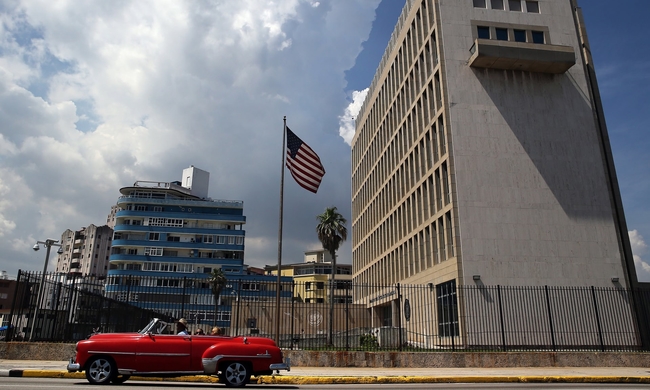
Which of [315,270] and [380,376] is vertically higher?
[315,270]

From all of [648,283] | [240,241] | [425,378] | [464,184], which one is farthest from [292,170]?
[240,241]

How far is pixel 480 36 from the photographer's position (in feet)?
125

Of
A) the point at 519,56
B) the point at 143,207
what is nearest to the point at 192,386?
the point at 519,56

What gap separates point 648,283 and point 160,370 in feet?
120

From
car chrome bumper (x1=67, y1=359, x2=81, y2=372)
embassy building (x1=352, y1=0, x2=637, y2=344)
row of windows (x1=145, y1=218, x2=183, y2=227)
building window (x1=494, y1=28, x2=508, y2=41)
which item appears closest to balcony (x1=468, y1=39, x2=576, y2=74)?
embassy building (x1=352, y1=0, x2=637, y2=344)

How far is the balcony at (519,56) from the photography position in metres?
35.7

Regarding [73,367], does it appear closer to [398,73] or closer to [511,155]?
[511,155]

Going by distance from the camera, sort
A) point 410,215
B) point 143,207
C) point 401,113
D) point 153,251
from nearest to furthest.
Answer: point 410,215
point 401,113
point 153,251
point 143,207

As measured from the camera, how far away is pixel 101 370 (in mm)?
11164

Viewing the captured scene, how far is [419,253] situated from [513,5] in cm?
2118

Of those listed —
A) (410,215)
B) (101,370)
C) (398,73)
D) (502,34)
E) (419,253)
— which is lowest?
(101,370)

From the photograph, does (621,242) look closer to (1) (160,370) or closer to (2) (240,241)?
(1) (160,370)

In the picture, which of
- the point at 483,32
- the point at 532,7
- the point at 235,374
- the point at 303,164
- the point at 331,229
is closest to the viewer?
the point at 235,374

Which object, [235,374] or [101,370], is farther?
[235,374]
